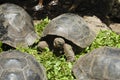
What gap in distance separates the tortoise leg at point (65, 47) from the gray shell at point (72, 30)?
0.54 ft

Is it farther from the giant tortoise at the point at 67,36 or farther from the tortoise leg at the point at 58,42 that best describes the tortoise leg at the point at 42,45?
the tortoise leg at the point at 58,42

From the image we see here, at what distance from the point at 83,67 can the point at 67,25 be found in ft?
4.61

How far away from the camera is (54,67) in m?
7.04

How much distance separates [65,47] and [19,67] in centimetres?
171

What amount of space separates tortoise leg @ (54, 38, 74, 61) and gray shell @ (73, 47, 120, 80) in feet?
2.01

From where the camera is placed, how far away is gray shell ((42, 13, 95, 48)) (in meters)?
7.56

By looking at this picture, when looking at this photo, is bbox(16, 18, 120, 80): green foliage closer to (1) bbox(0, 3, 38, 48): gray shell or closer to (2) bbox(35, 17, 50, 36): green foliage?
(2) bbox(35, 17, 50, 36): green foliage

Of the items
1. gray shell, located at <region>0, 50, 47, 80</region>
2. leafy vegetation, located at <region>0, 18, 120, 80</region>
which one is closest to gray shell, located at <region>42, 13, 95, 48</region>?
leafy vegetation, located at <region>0, 18, 120, 80</region>

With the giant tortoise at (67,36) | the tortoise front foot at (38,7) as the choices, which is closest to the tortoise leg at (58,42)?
the giant tortoise at (67,36)

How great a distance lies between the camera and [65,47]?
7.48 meters

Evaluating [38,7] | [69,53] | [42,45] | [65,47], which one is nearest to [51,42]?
[42,45]

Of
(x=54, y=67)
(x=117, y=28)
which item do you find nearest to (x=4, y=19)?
(x=54, y=67)

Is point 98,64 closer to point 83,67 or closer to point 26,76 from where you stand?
point 83,67

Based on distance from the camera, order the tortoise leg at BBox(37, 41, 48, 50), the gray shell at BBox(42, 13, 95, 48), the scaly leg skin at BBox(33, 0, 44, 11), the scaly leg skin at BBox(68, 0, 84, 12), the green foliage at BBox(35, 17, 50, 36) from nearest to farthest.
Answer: the gray shell at BBox(42, 13, 95, 48) < the tortoise leg at BBox(37, 41, 48, 50) < the green foliage at BBox(35, 17, 50, 36) < the scaly leg skin at BBox(33, 0, 44, 11) < the scaly leg skin at BBox(68, 0, 84, 12)
